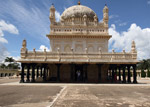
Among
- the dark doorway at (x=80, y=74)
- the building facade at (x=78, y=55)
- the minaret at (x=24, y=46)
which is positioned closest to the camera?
the building facade at (x=78, y=55)

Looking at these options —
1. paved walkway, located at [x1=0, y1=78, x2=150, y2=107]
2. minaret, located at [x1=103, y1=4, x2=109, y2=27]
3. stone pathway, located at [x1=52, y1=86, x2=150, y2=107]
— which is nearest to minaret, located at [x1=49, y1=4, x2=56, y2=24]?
minaret, located at [x1=103, y1=4, x2=109, y2=27]

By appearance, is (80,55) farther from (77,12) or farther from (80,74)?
(77,12)

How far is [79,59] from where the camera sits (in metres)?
21.4

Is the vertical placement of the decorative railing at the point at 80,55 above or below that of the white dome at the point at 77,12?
below

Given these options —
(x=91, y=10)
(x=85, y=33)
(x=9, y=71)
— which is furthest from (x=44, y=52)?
(x=9, y=71)

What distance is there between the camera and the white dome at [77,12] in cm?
3301

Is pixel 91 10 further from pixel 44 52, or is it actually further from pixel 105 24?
pixel 44 52

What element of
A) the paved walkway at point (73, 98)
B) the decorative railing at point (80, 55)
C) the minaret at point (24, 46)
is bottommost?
the paved walkway at point (73, 98)

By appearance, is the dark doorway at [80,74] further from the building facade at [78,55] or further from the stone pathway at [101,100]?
the stone pathway at [101,100]

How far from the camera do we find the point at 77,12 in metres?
33.2

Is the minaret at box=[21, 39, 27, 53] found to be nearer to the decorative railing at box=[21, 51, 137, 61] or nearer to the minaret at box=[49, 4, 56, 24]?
the decorative railing at box=[21, 51, 137, 61]

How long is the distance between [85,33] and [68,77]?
31.2 ft

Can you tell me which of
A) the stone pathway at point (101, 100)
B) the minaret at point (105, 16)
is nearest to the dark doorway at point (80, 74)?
the minaret at point (105, 16)

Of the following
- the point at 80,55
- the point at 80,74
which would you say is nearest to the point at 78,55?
the point at 80,55
